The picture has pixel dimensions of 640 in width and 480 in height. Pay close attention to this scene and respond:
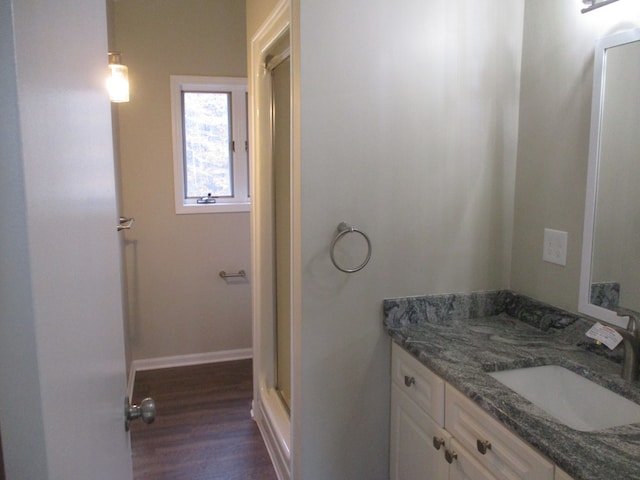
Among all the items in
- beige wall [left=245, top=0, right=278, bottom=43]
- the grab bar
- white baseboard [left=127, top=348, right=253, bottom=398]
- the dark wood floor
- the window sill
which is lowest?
the dark wood floor

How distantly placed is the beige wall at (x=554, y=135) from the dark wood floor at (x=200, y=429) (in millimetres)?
1626

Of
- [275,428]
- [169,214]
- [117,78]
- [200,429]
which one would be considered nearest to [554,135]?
[275,428]

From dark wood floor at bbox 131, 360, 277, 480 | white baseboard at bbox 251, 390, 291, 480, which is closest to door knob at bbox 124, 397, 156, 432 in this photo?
white baseboard at bbox 251, 390, 291, 480

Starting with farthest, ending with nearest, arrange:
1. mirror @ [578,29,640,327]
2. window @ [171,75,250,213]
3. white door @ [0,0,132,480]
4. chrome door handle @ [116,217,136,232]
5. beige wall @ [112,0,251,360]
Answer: window @ [171,75,250,213] → beige wall @ [112,0,251,360] → chrome door handle @ [116,217,136,232] → mirror @ [578,29,640,327] → white door @ [0,0,132,480]

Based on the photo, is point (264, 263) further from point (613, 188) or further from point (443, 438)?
point (613, 188)

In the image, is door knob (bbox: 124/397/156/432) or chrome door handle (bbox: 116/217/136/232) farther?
chrome door handle (bbox: 116/217/136/232)

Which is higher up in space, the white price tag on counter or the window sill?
the window sill

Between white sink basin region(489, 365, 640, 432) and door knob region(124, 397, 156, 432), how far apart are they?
0.99 m

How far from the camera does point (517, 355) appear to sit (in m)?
1.63

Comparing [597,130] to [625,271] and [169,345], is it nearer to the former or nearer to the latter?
[625,271]

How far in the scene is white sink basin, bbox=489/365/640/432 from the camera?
1.40 meters

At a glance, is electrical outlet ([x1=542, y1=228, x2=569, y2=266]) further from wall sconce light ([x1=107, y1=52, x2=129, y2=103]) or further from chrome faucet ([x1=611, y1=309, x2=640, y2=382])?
wall sconce light ([x1=107, y1=52, x2=129, y2=103])

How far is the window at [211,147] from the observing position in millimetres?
3748

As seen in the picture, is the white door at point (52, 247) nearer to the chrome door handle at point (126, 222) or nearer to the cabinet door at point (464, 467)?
the cabinet door at point (464, 467)
